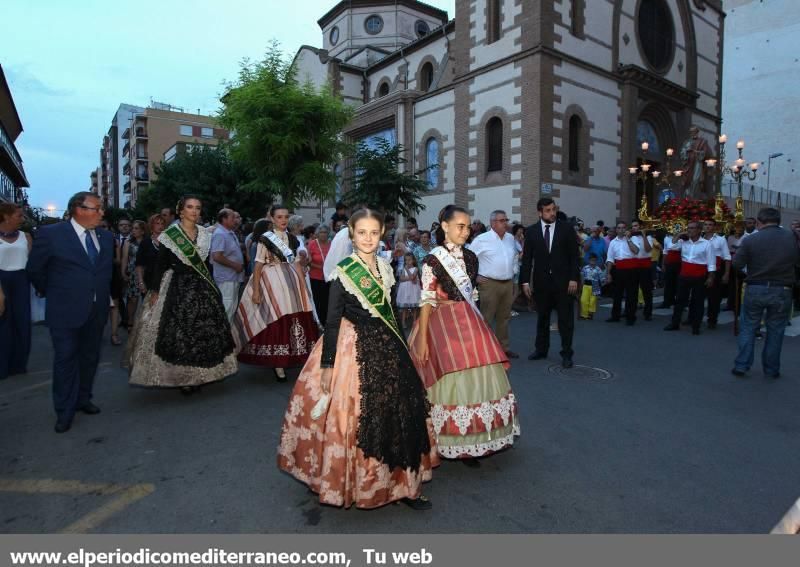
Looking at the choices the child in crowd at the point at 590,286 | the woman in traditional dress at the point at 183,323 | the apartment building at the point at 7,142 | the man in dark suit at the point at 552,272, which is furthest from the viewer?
the apartment building at the point at 7,142

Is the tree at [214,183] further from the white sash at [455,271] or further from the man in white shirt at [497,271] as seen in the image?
the white sash at [455,271]

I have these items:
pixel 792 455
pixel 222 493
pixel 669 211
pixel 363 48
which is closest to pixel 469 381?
pixel 222 493

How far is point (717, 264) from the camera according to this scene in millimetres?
9945

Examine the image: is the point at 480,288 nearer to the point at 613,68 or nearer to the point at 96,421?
the point at 96,421

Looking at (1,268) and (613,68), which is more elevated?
(613,68)

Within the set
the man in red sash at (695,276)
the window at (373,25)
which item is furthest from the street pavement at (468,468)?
the window at (373,25)

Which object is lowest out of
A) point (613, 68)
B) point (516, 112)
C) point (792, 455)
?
point (792, 455)

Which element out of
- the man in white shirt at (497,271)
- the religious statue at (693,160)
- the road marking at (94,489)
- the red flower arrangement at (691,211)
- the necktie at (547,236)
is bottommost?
the road marking at (94,489)

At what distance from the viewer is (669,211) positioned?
525 inches

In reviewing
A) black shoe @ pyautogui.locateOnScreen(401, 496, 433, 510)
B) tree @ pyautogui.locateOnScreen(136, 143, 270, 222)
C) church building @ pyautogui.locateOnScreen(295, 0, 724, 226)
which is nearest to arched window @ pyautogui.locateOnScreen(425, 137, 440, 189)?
church building @ pyautogui.locateOnScreen(295, 0, 724, 226)

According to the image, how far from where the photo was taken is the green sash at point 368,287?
10.2ft

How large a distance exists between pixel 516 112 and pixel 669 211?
6592mm

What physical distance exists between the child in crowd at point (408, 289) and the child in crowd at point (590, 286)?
3658mm

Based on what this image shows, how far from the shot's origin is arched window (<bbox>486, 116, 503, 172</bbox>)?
61.5 ft
